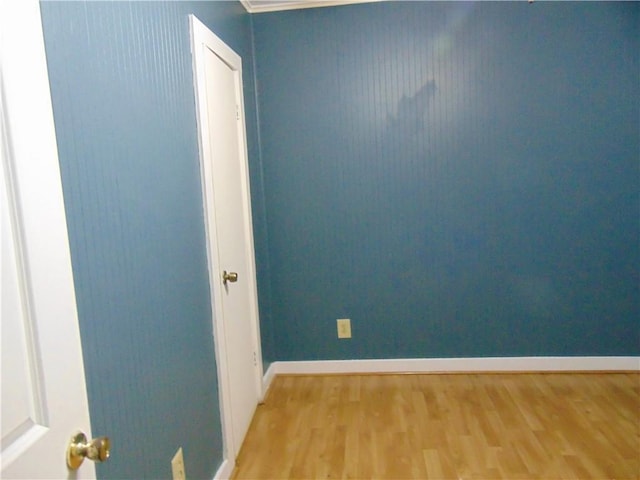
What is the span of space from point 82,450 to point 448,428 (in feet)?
6.63

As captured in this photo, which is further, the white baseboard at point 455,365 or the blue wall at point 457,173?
the white baseboard at point 455,365

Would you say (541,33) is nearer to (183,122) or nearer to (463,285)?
(463,285)

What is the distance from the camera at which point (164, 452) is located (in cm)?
150

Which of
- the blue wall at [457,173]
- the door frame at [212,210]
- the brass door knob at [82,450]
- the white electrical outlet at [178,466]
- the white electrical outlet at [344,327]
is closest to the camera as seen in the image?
the brass door knob at [82,450]

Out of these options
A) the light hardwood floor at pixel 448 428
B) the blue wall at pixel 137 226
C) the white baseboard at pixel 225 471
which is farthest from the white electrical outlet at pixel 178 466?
the light hardwood floor at pixel 448 428

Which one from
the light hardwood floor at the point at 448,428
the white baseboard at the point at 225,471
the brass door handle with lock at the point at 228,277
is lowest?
the light hardwood floor at the point at 448,428

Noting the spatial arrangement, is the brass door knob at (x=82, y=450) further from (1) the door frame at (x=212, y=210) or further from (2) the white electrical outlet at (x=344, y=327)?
(2) the white electrical outlet at (x=344, y=327)

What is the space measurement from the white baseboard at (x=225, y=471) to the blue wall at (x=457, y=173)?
3.60ft

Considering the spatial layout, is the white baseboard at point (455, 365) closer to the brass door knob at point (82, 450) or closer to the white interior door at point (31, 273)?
the brass door knob at point (82, 450)

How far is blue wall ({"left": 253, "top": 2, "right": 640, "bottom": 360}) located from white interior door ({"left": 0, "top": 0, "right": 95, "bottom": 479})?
228cm

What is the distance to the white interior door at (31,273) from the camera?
0.64m

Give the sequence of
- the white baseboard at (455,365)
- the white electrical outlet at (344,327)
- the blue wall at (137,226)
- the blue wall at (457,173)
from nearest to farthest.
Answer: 1. the blue wall at (137,226)
2. the blue wall at (457,173)
3. the white baseboard at (455,365)
4. the white electrical outlet at (344,327)

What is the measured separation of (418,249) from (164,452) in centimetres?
197

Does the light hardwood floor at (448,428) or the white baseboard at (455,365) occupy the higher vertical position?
the white baseboard at (455,365)
